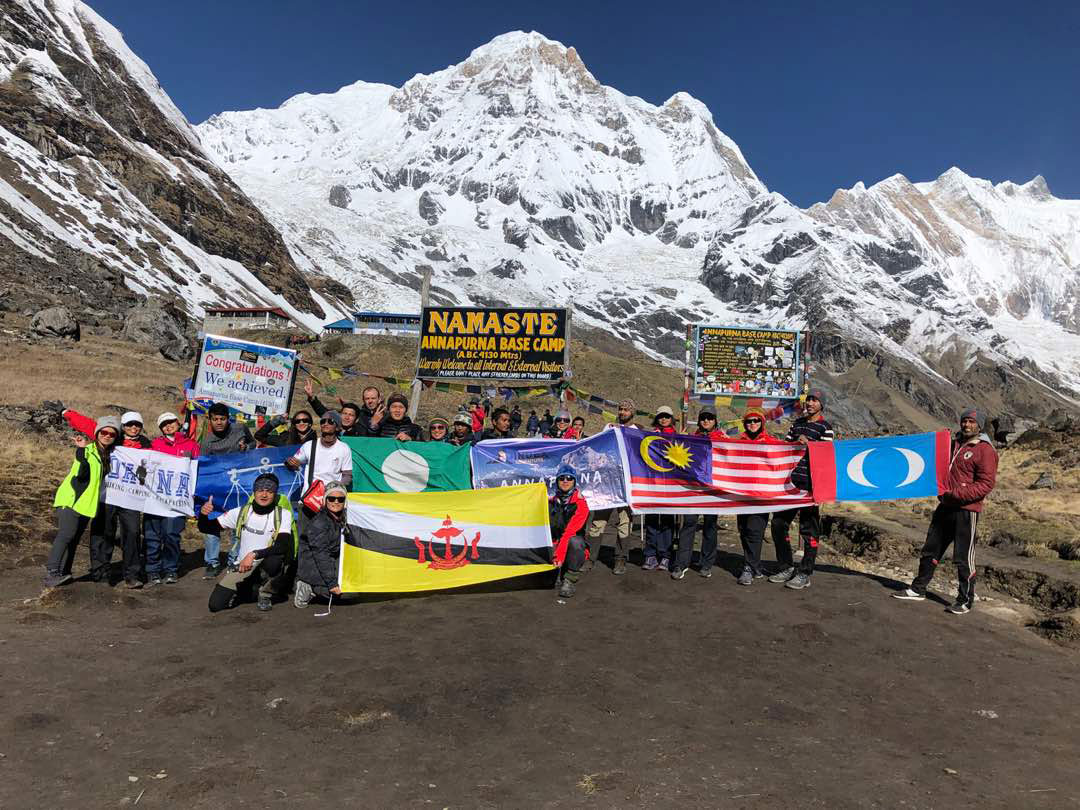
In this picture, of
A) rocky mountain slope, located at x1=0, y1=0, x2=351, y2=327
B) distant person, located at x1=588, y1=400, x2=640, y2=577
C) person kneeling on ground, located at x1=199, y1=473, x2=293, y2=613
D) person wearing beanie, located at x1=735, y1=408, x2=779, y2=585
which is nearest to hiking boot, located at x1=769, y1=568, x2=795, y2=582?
person wearing beanie, located at x1=735, y1=408, x2=779, y2=585

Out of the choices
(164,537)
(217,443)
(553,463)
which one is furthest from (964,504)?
(164,537)

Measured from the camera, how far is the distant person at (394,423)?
37.3 feet

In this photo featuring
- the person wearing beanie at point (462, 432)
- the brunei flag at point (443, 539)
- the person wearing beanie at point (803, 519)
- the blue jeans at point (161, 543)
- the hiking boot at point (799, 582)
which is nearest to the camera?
the brunei flag at point (443, 539)

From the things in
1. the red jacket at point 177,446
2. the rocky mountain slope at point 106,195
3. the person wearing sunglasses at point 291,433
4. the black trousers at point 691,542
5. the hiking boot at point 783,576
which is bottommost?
the hiking boot at point 783,576

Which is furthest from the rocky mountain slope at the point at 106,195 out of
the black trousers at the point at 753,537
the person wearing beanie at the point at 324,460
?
the black trousers at the point at 753,537

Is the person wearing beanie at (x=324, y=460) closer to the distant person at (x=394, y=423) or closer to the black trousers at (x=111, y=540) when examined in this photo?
the distant person at (x=394, y=423)

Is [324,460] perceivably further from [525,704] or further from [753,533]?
[753,533]

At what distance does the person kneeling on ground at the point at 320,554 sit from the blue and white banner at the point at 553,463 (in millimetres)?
3325

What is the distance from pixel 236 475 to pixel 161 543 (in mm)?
1375

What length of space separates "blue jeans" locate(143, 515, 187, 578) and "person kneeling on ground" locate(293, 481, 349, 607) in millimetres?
2136

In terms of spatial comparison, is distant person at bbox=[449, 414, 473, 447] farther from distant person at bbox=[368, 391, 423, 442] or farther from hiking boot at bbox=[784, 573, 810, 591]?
hiking boot at bbox=[784, 573, 810, 591]

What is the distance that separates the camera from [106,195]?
339ft

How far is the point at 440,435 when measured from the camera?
40.4ft

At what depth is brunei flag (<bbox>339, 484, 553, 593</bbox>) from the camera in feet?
29.7
